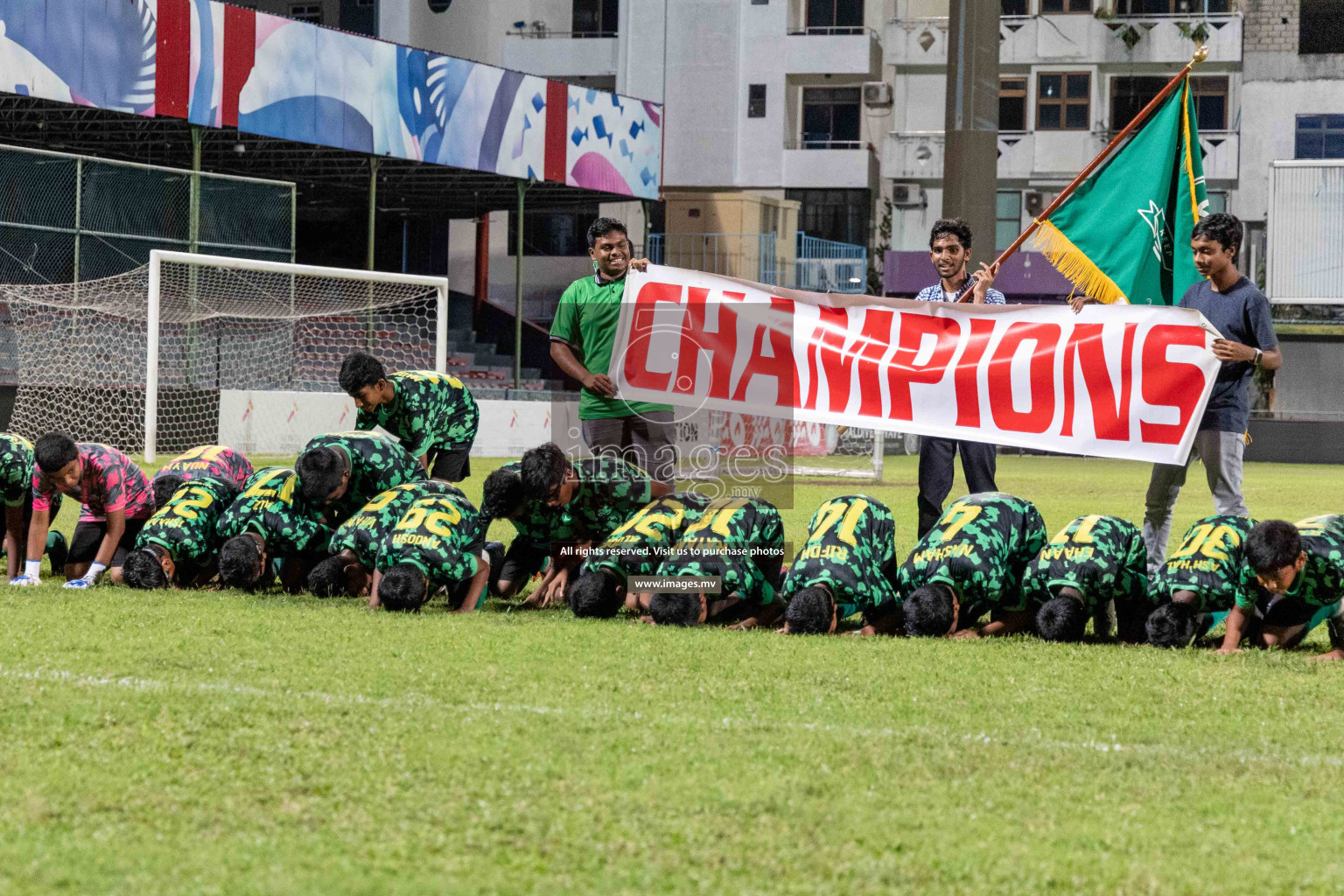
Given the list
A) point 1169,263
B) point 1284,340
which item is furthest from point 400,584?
point 1284,340

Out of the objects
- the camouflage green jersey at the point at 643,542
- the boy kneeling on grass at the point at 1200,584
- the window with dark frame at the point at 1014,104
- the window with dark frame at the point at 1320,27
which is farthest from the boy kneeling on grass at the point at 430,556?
the window with dark frame at the point at 1320,27

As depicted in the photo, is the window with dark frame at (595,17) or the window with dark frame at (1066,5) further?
the window with dark frame at (595,17)

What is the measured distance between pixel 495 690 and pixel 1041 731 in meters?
1.89

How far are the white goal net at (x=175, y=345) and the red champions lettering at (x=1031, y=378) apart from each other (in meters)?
10.8

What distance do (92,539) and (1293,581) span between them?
249 inches

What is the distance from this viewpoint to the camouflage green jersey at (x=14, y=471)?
8.20 metres

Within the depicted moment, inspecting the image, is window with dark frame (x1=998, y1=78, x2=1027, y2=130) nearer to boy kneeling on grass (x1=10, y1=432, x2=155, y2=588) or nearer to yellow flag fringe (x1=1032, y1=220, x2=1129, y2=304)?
yellow flag fringe (x1=1032, y1=220, x2=1129, y2=304)

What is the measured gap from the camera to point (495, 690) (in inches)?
210

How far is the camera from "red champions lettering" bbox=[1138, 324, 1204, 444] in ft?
24.3

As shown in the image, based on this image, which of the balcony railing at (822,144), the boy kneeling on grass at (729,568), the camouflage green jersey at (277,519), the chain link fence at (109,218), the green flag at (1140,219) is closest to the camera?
the boy kneeling on grass at (729,568)

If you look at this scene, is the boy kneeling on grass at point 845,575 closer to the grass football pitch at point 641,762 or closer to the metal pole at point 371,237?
the grass football pitch at point 641,762

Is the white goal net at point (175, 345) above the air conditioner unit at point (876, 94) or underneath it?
underneath

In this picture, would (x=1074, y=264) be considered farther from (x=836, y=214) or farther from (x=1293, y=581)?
(x=836, y=214)

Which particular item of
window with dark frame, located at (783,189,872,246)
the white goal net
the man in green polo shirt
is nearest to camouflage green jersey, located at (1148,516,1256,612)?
the man in green polo shirt
